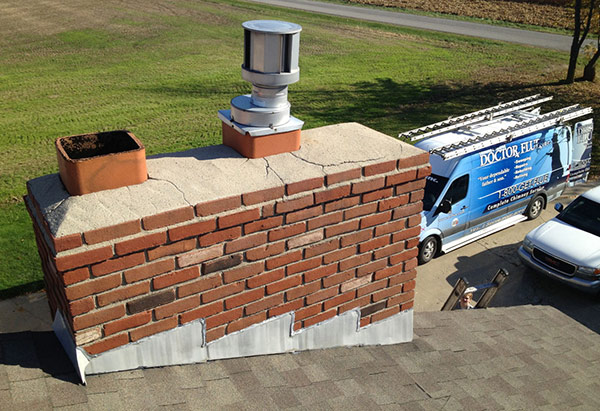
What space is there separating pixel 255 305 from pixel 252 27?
169 cm

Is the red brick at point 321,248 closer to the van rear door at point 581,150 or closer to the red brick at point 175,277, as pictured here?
the red brick at point 175,277

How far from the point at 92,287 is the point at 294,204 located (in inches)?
46.9

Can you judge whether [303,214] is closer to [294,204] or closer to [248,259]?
[294,204]

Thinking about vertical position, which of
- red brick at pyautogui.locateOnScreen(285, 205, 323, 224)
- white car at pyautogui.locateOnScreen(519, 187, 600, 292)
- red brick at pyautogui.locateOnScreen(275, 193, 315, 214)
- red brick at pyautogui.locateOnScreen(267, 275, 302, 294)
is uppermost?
red brick at pyautogui.locateOnScreen(275, 193, 315, 214)

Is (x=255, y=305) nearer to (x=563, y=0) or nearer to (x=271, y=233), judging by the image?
(x=271, y=233)

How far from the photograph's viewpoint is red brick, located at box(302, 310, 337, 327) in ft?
12.5

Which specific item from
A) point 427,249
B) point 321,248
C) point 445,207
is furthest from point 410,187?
point 427,249

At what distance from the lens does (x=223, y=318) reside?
11.1 feet

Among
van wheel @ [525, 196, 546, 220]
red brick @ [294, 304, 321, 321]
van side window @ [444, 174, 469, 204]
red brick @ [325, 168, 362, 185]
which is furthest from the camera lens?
van wheel @ [525, 196, 546, 220]

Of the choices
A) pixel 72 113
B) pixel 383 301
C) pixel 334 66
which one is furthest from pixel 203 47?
pixel 383 301

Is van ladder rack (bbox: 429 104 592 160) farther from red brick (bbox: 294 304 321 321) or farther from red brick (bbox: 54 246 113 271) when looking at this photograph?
red brick (bbox: 54 246 113 271)

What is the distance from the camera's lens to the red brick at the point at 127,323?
2971mm

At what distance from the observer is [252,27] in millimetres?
3387

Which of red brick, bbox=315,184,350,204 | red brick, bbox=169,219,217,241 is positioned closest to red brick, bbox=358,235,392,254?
red brick, bbox=315,184,350,204
